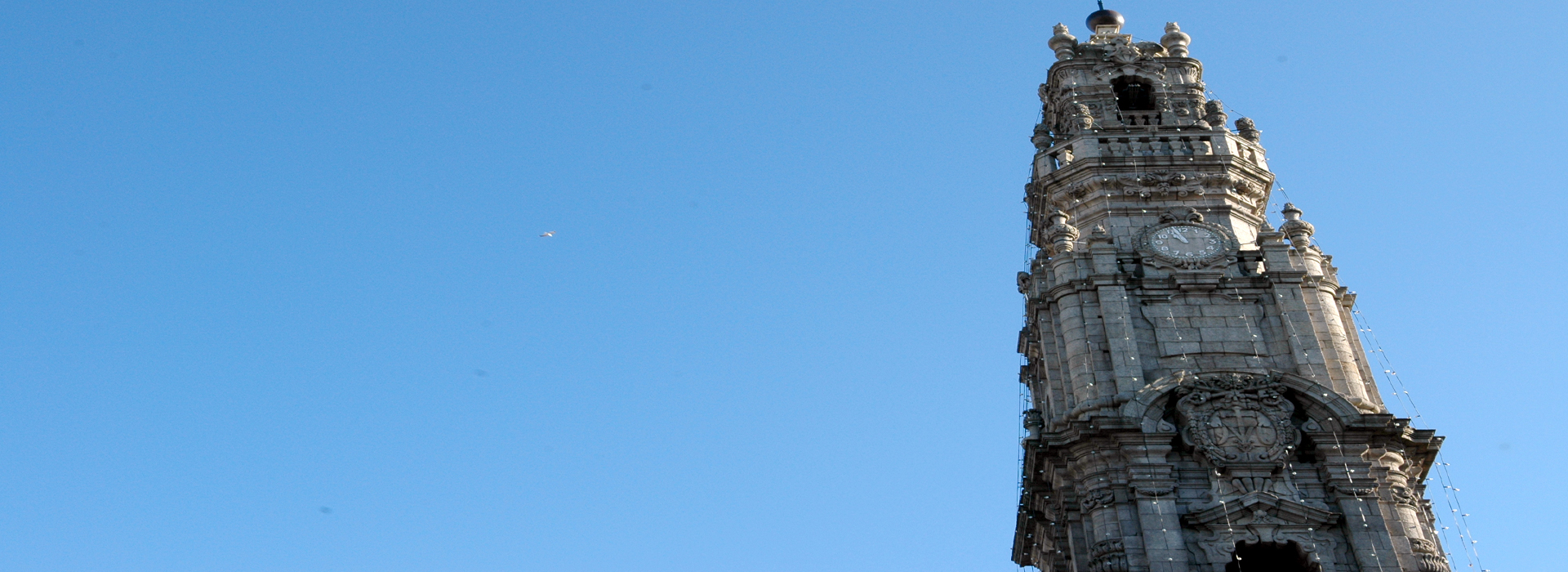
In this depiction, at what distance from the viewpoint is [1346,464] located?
39.4m

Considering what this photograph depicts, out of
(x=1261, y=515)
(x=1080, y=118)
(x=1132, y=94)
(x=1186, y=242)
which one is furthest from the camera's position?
(x=1132, y=94)

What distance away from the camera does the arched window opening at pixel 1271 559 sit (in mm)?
37969

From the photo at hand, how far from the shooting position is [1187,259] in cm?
4594

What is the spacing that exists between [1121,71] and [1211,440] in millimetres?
17912

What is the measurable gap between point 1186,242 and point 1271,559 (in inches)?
406

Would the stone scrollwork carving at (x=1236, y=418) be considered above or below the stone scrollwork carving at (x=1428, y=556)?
above

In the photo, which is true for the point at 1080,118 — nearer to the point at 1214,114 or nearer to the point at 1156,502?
the point at 1214,114

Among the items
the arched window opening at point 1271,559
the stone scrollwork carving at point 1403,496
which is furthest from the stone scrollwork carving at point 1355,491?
the arched window opening at point 1271,559

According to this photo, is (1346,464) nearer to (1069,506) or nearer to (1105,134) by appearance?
(1069,506)

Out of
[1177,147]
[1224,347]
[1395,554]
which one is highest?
[1177,147]

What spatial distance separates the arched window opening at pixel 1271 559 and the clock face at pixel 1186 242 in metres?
9.48

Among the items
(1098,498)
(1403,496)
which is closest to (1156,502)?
(1098,498)

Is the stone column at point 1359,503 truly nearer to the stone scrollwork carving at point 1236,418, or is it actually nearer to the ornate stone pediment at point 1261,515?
the ornate stone pediment at point 1261,515

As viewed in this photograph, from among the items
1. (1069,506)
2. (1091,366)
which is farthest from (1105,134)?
(1069,506)
